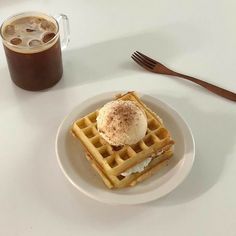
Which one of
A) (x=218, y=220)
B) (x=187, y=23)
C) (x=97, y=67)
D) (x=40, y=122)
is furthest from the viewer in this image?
(x=187, y=23)

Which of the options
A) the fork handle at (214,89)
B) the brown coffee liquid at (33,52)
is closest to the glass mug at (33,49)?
the brown coffee liquid at (33,52)

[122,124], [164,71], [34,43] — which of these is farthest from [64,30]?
[122,124]

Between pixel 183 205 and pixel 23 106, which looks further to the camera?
pixel 23 106

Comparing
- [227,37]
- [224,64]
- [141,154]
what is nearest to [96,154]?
[141,154]

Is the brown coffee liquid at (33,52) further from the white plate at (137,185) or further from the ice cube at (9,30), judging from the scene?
the white plate at (137,185)

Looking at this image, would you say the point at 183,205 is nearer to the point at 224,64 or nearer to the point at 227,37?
the point at 224,64
